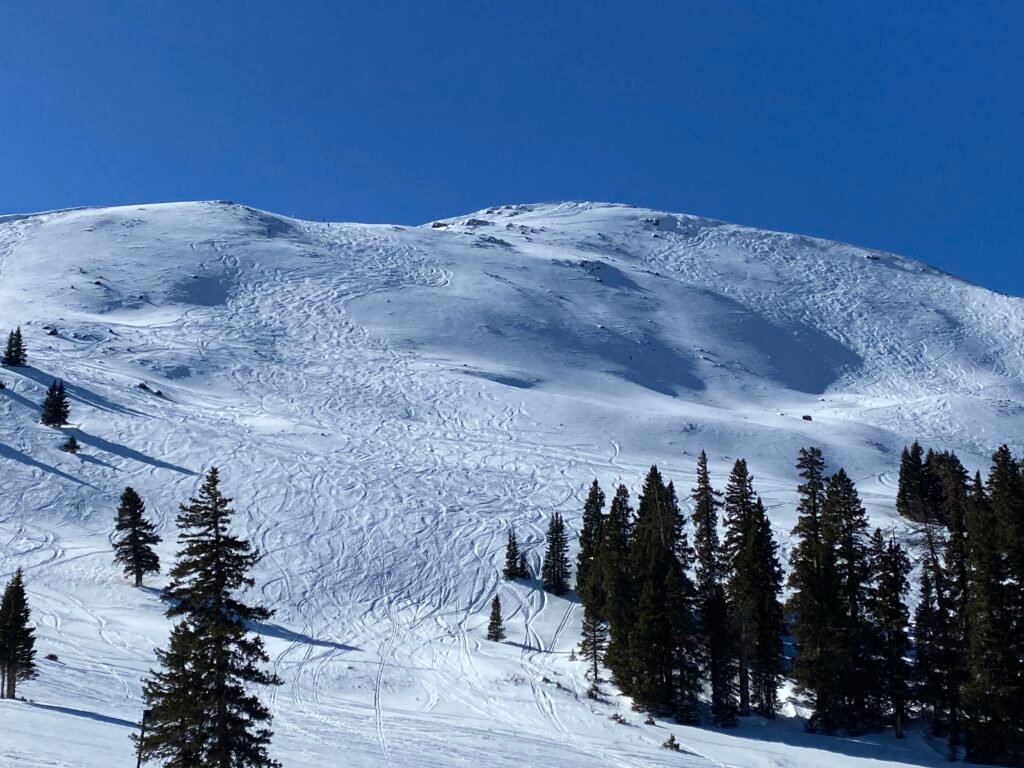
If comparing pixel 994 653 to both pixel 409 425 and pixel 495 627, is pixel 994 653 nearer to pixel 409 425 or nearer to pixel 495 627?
pixel 495 627

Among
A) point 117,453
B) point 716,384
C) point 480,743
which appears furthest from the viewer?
point 716,384

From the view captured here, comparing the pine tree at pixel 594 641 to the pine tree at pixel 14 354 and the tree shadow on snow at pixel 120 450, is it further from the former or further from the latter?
the pine tree at pixel 14 354

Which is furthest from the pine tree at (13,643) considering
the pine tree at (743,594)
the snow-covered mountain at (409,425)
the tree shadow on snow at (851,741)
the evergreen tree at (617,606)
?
the pine tree at (743,594)

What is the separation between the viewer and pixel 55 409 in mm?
64625

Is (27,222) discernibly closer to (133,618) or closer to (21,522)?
(21,522)

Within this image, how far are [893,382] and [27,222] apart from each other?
582 ft

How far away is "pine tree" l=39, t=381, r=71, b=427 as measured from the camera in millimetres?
64500

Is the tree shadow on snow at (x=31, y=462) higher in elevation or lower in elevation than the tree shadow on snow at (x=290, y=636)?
higher

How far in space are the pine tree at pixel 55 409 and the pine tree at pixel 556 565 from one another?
4334cm

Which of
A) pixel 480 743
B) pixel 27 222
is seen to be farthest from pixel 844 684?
pixel 27 222

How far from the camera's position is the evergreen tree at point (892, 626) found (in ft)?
106

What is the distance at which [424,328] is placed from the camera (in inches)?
5002

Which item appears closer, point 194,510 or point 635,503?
point 194,510

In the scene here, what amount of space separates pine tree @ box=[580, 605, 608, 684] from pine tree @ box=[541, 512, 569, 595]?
10.1 meters
